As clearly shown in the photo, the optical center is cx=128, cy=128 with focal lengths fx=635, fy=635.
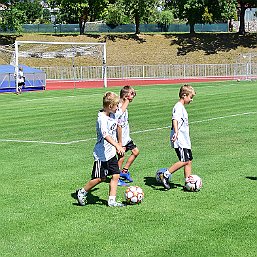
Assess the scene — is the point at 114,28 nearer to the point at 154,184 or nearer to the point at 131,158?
the point at 131,158

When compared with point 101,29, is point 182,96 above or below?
below

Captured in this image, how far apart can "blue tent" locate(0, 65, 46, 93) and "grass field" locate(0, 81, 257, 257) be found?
2455cm

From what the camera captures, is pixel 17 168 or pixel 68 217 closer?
pixel 68 217

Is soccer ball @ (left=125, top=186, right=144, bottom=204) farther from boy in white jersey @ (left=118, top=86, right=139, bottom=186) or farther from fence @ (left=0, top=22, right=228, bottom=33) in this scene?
fence @ (left=0, top=22, right=228, bottom=33)

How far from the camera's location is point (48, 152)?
14.8m

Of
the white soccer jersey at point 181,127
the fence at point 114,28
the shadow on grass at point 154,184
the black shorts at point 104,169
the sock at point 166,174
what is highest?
the fence at point 114,28

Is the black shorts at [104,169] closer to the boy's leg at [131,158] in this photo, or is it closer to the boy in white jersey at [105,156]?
the boy in white jersey at [105,156]

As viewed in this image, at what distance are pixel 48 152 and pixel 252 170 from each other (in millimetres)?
5050

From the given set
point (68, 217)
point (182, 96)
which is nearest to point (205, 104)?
point (182, 96)

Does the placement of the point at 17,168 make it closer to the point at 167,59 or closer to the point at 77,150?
the point at 77,150

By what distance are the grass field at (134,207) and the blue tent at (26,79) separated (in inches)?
967

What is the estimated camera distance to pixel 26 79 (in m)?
45.3

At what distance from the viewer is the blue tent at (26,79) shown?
1715 inches

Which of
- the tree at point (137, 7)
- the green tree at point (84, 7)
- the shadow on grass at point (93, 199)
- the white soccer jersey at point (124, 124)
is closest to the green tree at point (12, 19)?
the green tree at point (84, 7)
